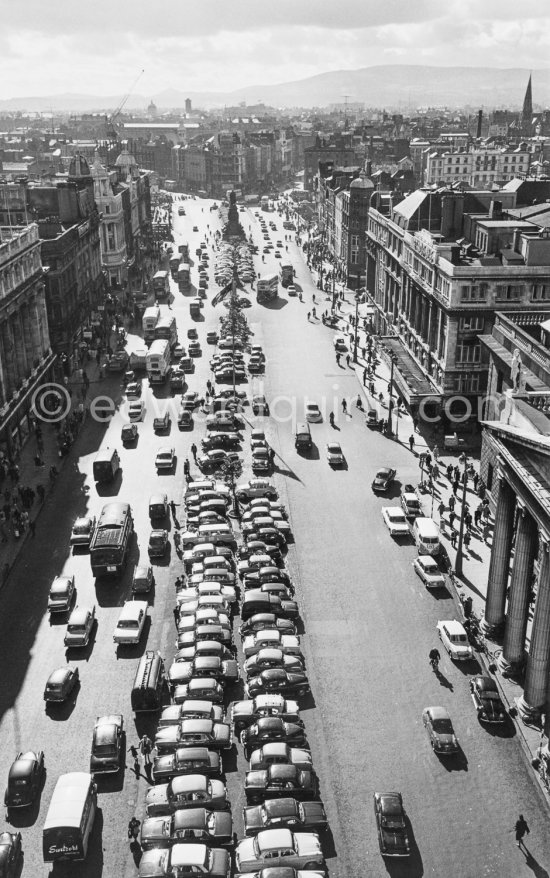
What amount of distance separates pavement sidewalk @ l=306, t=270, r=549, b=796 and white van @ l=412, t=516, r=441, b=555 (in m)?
1.77

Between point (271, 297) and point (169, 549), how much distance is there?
101569 mm

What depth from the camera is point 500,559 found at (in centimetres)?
5581

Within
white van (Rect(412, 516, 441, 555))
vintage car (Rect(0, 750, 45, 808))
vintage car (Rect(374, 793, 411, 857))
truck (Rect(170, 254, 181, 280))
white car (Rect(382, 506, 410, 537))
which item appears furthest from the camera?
truck (Rect(170, 254, 181, 280))

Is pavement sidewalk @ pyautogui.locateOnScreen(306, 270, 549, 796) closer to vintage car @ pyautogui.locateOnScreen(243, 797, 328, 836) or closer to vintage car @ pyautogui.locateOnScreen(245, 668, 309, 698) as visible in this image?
vintage car @ pyautogui.locateOnScreen(245, 668, 309, 698)

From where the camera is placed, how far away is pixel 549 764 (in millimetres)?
45125

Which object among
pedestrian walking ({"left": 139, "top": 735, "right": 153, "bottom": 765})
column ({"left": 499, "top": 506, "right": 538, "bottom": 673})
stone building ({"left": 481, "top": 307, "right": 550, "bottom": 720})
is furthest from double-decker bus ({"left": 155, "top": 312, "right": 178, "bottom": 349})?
pedestrian walking ({"left": 139, "top": 735, "right": 153, "bottom": 765})

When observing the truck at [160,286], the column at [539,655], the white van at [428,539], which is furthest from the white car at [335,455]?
the truck at [160,286]

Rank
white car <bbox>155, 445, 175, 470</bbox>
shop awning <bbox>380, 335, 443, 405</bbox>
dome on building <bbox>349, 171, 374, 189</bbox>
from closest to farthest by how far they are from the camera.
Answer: white car <bbox>155, 445, 175, 470</bbox>
shop awning <bbox>380, 335, 443, 405</bbox>
dome on building <bbox>349, 171, 374, 189</bbox>

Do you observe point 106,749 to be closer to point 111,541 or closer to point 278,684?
point 278,684

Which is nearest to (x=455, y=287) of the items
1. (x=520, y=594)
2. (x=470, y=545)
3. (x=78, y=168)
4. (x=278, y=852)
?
(x=470, y=545)

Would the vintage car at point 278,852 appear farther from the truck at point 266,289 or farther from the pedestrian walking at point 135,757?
the truck at point 266,289

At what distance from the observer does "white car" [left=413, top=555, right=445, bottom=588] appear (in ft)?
210

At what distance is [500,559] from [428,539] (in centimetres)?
1267

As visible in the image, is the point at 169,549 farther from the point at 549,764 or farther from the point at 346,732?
the point at 549,764
